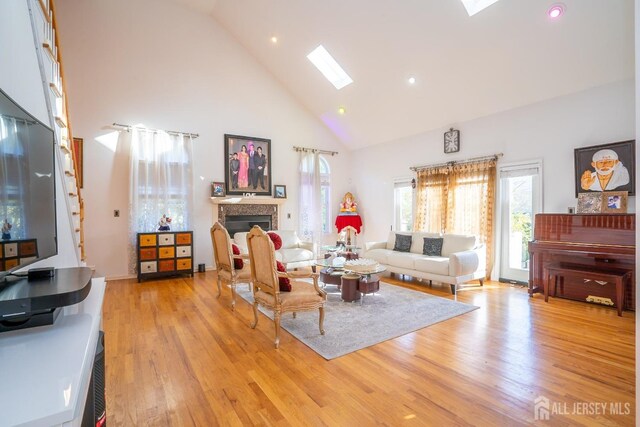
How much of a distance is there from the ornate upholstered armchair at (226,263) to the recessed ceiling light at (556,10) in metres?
4.79

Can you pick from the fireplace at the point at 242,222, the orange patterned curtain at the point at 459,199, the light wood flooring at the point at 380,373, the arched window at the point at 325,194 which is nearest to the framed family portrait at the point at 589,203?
the orange patterned curtain at the point at 459,199

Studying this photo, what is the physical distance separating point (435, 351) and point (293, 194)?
542 centimetres

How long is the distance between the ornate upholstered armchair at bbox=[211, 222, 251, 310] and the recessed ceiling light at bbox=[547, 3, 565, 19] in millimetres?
4794

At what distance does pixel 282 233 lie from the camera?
635cm

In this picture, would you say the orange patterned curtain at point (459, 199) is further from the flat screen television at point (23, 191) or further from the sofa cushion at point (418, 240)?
the flat screen television at point (23, 191)

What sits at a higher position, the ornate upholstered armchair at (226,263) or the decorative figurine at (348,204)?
the decorative figurine at (348,204)

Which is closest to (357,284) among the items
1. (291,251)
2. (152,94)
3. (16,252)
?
(291,251)

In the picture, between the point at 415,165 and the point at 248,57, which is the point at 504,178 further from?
the point at 248,57

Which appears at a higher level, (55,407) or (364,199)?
(364,199)

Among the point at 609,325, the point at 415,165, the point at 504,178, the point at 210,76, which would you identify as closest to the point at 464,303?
the point at 609,325

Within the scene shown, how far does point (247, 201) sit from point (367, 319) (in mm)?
4131

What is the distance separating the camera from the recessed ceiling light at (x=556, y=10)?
11.8 ft

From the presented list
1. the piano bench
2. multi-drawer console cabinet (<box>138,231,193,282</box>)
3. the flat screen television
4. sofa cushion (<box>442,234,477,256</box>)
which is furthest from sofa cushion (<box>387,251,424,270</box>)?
the flat screen television

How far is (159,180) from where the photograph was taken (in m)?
5.90
